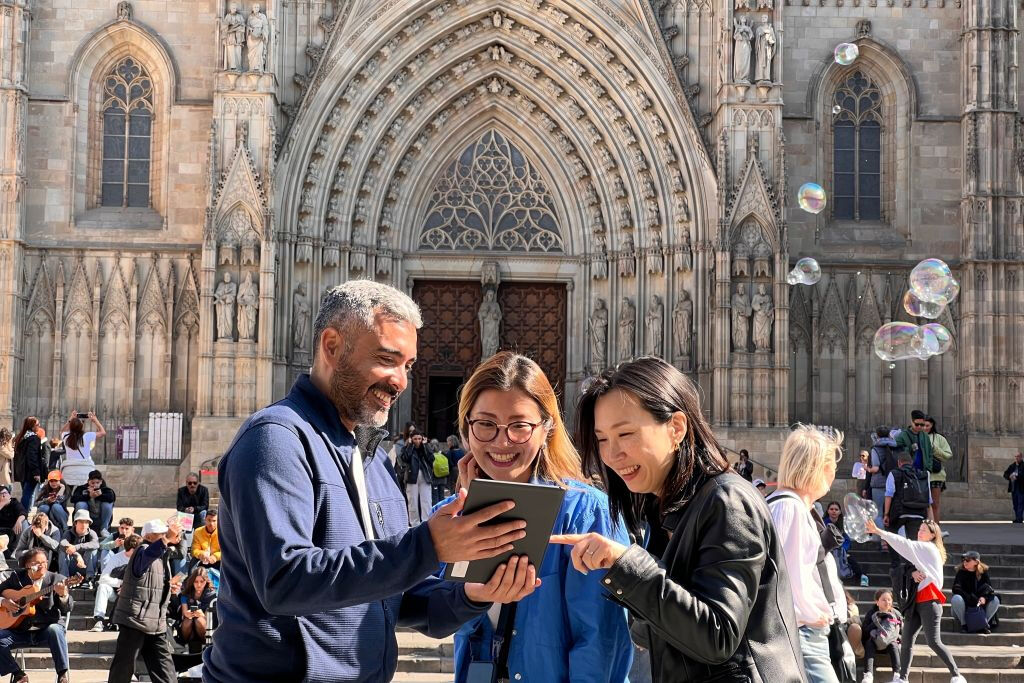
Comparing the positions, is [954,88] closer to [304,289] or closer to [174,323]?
[304,289]

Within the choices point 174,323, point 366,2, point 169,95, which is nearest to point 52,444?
point 174,323

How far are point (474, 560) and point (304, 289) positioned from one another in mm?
18860

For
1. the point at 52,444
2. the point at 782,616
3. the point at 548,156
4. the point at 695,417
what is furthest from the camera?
the point at 548,156

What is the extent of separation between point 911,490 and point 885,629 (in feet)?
8.94

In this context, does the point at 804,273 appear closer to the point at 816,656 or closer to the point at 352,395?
the point at 816,656

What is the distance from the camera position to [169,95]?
21.9 metres

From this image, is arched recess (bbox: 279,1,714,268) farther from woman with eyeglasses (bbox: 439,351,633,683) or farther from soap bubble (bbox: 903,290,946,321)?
woman with eyeglasses (bbox: 439,351,633,683)

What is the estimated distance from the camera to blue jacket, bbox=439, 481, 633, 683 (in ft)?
12.1

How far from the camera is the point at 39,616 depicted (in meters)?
9.97

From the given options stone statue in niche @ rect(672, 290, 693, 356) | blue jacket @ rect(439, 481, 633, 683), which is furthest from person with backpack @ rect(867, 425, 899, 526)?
blue jacket @ rect(439, 481, 633, 683)

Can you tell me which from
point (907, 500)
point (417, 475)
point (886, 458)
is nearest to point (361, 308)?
point (907, 500)

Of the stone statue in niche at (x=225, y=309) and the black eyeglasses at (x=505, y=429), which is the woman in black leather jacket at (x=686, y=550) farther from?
the stone statue in niche at (x=225, y=309)

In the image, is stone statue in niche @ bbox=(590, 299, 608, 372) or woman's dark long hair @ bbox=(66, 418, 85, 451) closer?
woman's dark long hair @ bbox=(66, 418, 85, 451)

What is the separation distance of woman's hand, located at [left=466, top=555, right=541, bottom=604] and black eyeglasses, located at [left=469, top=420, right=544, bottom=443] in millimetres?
1020
